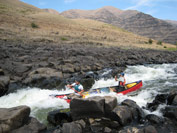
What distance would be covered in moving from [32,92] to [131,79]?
33.3 ft

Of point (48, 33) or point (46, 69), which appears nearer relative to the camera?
point (46, 69)

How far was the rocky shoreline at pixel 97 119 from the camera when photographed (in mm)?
5777

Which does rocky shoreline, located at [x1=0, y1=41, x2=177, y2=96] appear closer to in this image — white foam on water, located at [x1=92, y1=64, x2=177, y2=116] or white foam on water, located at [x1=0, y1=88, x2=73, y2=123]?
white foam on water, located at [x1=0, y1=88, x2=73, y2=123]

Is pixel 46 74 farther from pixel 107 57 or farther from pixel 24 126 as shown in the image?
pixel 107 57

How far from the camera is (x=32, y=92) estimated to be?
39.4ft

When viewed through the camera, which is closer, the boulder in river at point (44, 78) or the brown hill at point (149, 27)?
the boulder in river at point (44, 78)

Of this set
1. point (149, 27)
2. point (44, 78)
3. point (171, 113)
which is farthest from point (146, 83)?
point (149, 27)

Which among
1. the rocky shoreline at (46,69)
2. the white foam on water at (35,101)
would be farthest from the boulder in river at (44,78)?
the white foam on water at (35,101)

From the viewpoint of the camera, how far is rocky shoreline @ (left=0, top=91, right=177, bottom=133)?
578cm

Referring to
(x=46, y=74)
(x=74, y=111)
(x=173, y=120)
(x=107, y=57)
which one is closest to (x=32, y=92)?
(x=46, y=74)

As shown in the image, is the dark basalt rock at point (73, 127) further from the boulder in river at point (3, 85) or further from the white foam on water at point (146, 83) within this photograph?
the boulder in river at point (3, 85)

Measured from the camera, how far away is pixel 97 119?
6.75 m

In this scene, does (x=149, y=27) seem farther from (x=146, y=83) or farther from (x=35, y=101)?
(x=35, y=101)

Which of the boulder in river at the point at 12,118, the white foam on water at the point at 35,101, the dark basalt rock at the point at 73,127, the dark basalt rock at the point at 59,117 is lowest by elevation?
the white foam on water at the point at 35,101
